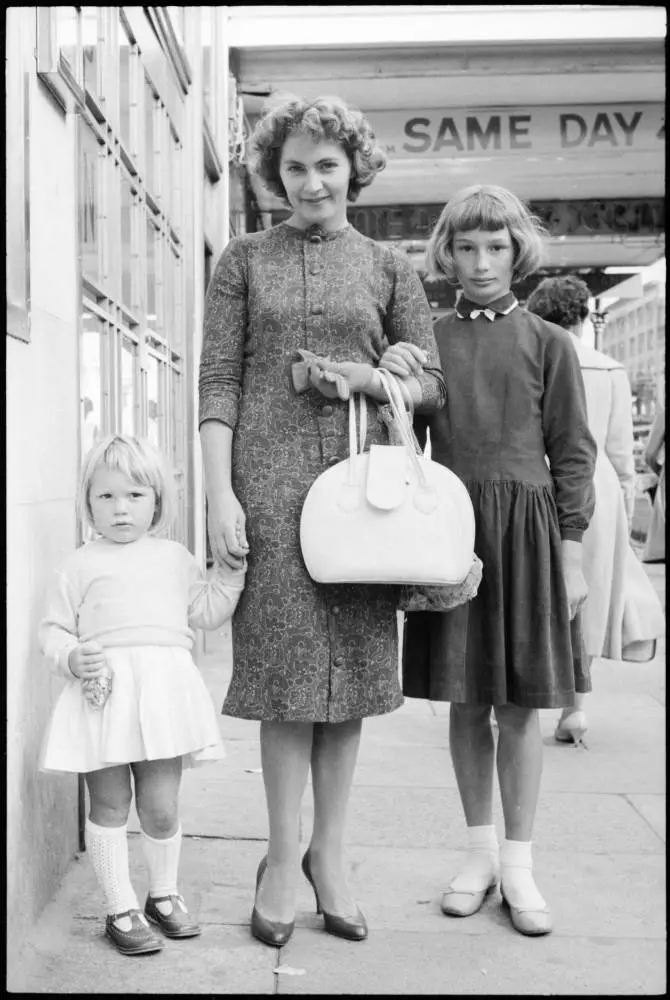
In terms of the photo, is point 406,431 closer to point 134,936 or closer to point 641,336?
point 134,936

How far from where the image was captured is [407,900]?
3.05 m

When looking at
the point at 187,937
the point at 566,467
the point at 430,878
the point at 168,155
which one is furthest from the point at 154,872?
the point at 168,155

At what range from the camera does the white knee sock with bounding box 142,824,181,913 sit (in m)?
2.78

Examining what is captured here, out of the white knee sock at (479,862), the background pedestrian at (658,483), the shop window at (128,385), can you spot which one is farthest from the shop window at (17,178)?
the background pedestrian at (658,483)

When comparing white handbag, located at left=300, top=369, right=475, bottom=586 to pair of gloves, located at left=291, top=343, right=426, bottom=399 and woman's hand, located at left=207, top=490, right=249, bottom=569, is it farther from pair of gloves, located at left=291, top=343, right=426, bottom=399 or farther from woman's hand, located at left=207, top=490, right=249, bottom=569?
woman's hand, located at left=207, top=490, right=249, bottom=569

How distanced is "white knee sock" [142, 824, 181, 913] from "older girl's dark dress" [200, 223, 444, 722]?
35 centimetres

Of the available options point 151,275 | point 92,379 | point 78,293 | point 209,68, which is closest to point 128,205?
point 151,275

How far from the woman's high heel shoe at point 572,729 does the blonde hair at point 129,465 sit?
2.51m

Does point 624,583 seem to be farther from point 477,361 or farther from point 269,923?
point 269,923

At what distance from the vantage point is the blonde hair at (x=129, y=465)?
8.89 feet

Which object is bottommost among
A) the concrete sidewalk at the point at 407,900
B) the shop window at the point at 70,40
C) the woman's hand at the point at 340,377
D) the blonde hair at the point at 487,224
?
the concrete sidewalk at the point at 407,900

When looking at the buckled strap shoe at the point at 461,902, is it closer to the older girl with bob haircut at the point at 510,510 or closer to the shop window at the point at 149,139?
the older girl with bob haircut at the point at 510,510

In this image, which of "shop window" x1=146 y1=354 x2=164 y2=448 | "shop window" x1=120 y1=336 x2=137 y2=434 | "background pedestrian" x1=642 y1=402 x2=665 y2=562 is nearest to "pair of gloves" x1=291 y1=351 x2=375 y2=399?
"shop window" x1=120 y1=336 x2=137 y2=434

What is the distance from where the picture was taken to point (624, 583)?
4.49 metres
